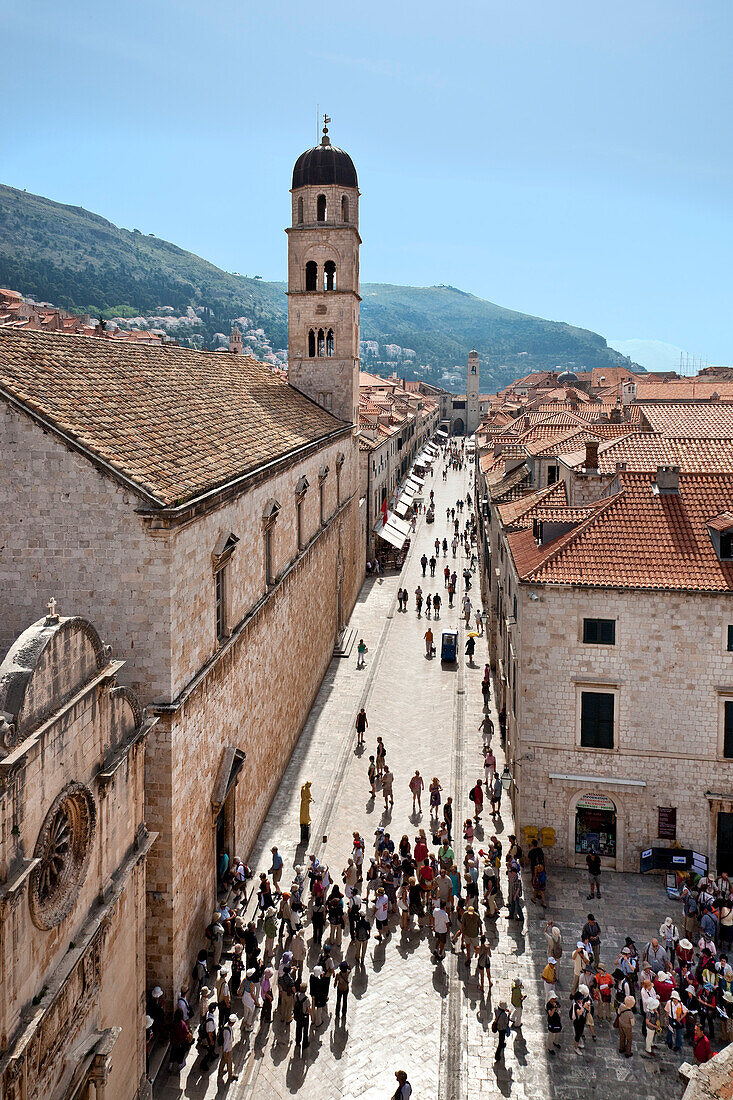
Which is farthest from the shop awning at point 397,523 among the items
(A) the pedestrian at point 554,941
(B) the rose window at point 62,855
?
(B) the rose window at point 62,855

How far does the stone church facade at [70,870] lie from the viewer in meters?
8.83

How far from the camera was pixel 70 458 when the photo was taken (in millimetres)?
13516

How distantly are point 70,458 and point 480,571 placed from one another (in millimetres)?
37671

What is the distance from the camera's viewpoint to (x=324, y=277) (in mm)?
40594

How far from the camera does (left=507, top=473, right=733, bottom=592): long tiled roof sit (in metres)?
19.6

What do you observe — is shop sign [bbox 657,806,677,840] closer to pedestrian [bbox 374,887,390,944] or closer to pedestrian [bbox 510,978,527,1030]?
pedestrian [bbox 510,978,527,1030]

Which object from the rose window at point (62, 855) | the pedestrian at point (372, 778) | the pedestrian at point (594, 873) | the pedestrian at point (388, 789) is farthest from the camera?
the pedestrian at point (372, 778)

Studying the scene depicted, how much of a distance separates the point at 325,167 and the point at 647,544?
2746 cm

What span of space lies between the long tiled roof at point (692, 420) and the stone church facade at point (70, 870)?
29158 mm

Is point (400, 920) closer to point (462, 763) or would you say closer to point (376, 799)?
point (376, 799)

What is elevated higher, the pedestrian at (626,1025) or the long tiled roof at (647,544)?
the long tiled roof at (647,544)

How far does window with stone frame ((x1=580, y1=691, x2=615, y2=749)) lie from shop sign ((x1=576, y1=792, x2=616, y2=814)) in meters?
1.22

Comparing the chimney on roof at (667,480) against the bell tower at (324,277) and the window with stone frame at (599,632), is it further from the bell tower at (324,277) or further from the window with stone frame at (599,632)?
the bell tower at (324,277)

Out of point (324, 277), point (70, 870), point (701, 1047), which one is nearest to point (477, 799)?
point (701, 1047)
